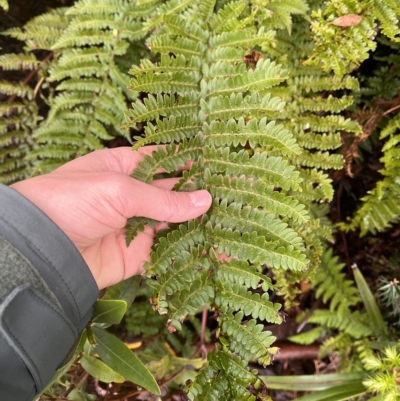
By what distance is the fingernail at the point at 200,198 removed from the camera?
1.71 metres

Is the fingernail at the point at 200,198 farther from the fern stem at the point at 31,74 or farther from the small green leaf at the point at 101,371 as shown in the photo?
the fern stem at the point at 31,74

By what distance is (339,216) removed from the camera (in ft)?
9.32

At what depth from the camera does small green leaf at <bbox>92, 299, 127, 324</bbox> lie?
1.76 m

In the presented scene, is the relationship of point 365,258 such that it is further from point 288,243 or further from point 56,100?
point 56,100

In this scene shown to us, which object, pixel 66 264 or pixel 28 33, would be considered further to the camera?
pixel 28 33

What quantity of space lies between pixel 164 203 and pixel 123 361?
30.0 inches

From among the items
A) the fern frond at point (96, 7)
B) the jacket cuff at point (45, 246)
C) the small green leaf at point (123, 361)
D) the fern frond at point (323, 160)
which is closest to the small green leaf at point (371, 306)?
the fern frond at point (323, 160)

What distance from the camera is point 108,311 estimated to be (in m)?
1.79

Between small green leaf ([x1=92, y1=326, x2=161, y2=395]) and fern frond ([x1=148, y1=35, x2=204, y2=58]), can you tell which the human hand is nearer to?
small green leaf ([x1=92, y1=326, x2=161, y2=395])

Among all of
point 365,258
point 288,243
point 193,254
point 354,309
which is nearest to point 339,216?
point 365,258

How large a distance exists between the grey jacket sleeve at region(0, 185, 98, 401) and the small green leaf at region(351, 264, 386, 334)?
172 centimetres

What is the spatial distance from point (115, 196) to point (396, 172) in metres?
1.56

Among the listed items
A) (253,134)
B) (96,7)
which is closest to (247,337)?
(253,134)

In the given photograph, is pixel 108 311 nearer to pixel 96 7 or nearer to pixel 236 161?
pixel 236 161
